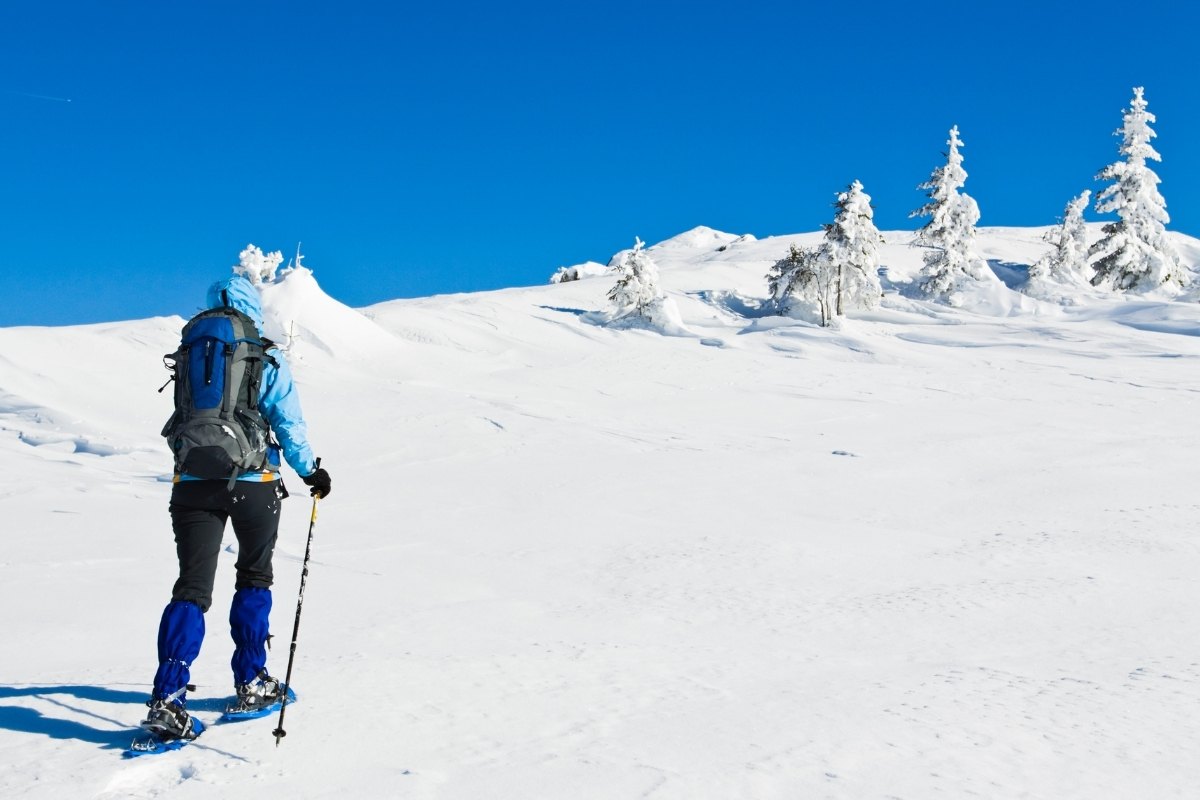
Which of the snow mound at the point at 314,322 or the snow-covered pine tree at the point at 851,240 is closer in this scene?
the snow mound at the point at 314,322

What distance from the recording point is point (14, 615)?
19.5ft

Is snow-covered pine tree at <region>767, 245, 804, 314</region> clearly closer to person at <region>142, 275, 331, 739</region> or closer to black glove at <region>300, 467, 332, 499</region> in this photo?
black glove at <region>300, 467, 332, 499</region>

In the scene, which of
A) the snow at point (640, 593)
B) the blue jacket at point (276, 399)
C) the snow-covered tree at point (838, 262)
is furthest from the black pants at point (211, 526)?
the snow-covered tree at point (838, 262)

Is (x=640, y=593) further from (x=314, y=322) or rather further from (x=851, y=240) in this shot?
(x=851, y=240)

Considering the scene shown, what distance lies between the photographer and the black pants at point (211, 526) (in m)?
3.94

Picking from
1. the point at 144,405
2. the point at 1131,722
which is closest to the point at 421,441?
the point at 144,405

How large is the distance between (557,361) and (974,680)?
23350mm

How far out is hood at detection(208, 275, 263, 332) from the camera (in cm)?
412

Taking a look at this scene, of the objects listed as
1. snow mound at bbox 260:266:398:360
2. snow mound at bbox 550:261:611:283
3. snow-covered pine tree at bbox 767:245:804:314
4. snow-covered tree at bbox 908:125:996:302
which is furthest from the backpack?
snow mound at bbox 550:261:611:283

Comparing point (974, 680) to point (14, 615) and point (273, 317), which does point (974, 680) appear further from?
point (273, 317)

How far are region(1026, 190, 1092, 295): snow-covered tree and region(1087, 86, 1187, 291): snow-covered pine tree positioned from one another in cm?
289

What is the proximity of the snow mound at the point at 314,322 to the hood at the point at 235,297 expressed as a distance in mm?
19665

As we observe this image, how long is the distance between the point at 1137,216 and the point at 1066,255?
503 cm

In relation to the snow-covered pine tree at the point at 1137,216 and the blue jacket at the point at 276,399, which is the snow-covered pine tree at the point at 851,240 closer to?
the snow-covered pine tree at the point at 1137,216
